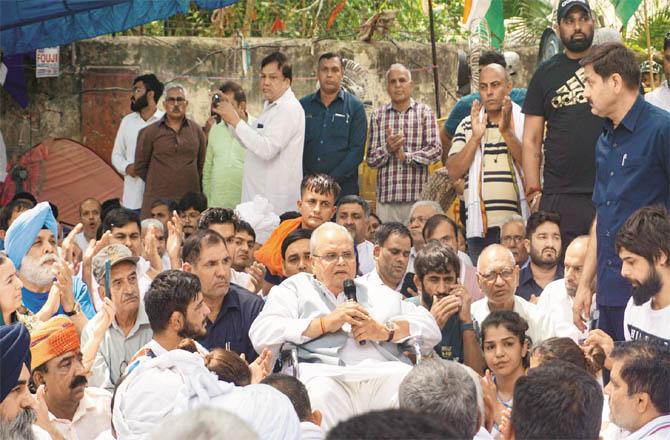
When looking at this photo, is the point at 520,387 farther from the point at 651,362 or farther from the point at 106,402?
the point at 106,402

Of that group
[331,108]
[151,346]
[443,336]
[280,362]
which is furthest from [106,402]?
[331,108]

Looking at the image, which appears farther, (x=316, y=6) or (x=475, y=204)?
(x=316, y=6)

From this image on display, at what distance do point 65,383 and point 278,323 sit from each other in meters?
1.12

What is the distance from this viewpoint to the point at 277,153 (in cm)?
955

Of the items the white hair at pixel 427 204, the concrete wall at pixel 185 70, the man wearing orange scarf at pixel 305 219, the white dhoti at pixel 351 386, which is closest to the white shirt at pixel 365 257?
the man wearing orange scarf at pixel 305 219

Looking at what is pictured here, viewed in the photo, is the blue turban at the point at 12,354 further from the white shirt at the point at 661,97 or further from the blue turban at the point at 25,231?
the white shirt at the point at 661,97

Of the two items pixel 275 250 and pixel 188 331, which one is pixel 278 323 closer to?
pixel 188 331

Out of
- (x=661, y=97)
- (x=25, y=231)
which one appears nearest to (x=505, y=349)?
(x=661, y=97)

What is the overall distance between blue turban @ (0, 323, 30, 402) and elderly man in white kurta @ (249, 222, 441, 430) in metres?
1.47

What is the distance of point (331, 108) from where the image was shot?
9.88 metres

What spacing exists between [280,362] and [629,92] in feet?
7.65

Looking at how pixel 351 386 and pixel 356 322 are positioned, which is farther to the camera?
pixel 356 322

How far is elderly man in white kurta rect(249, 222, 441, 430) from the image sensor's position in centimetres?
601

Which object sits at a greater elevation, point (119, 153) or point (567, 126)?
point (567, 126)
